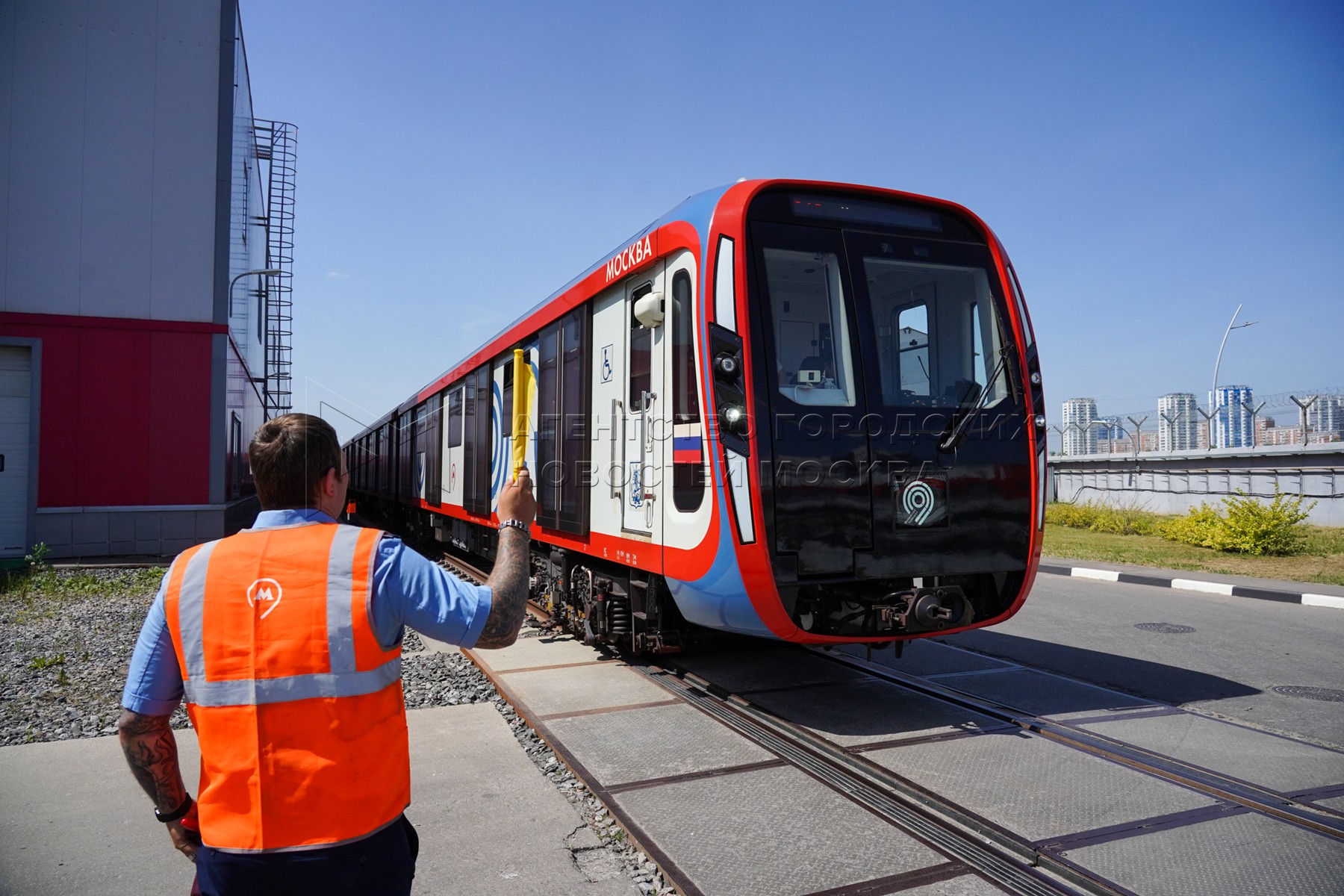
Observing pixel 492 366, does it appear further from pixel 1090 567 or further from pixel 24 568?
pixel 1090 567

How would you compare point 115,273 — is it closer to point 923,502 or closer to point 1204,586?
point 923,502

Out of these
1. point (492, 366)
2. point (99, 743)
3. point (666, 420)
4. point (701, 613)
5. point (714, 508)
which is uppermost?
point (492, 366)

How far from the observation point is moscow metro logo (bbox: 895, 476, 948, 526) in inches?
202

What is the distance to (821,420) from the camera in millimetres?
5023

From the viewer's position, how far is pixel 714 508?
4922mm

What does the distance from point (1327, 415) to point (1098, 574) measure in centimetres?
1140

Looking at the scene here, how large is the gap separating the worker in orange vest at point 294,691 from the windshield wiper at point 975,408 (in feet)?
12.7

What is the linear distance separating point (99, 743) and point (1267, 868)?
589 cm

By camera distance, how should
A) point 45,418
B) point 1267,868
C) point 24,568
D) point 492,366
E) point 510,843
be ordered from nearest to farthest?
point 1267,868 → point 510,843 → point 492,366 → point 24,568 → point 45,418

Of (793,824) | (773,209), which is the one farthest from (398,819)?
(773,209)

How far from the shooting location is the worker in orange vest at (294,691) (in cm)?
182

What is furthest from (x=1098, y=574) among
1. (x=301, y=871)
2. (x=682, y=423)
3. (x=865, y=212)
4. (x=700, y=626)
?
(x=301, y=871)

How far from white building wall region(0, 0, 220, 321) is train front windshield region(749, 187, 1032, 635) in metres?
13.7

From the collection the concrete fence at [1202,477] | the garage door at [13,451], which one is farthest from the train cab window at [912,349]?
the concrete fence at [1202,477]
